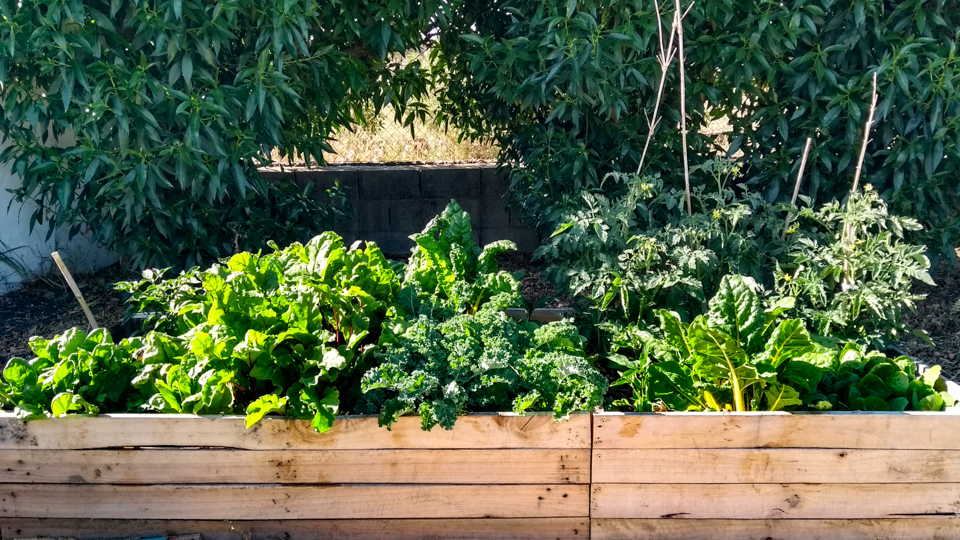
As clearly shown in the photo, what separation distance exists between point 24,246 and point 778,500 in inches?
165

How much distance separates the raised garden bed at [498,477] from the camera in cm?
217

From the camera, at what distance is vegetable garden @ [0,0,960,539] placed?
7.14 feet

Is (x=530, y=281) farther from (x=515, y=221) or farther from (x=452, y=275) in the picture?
(x=452, y=275)

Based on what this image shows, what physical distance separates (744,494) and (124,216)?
2.95 meters

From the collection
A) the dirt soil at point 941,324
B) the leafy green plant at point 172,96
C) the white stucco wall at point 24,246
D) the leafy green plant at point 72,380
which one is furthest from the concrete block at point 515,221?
the leafy green plant at point 72,380

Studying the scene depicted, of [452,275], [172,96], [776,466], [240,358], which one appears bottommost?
[776,466]

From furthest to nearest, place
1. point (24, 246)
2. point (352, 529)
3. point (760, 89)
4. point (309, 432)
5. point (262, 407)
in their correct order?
point (24, 246)
point (760, 89)
point (352, 529)
point (309, 432)
point (262, 407)

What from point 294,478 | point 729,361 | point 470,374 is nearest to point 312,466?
point 294,478

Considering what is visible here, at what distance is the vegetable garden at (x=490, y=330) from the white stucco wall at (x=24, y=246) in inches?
30.7

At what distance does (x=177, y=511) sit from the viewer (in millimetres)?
2268

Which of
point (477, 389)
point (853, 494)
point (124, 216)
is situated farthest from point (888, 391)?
point (124, 216)

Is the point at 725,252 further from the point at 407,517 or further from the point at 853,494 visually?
the point at 407,517

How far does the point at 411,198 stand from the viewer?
532 cm

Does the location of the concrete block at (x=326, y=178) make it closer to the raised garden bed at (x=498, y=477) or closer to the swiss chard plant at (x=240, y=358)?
the swiss chard plant at (x=240, y=358)
